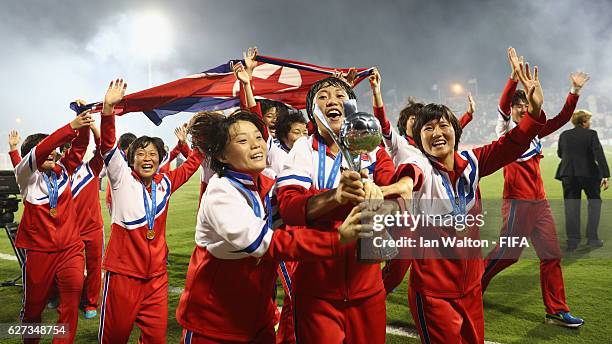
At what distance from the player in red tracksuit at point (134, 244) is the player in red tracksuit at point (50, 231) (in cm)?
46

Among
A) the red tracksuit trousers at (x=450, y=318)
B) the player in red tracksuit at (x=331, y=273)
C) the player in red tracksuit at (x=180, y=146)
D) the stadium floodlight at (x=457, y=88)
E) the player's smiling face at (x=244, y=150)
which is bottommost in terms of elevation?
the red tracksuit trousers at (x=450, y=318)

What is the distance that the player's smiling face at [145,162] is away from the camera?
336cm

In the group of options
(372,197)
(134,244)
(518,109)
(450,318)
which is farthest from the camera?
(518,109)

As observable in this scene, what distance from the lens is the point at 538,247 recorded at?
4.15 m

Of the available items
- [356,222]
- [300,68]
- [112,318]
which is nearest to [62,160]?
[112,318]

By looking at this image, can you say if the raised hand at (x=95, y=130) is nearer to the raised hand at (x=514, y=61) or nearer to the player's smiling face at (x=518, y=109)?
the raised hand at (x=514, y=61)

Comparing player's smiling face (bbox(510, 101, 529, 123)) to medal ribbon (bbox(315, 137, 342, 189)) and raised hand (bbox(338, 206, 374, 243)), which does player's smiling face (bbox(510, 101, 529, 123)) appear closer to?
medal ribbon (bbox(315, 137, 342, 189))

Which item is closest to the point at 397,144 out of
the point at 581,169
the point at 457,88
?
the point at 581,169

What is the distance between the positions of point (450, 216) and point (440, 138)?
1.33 ft

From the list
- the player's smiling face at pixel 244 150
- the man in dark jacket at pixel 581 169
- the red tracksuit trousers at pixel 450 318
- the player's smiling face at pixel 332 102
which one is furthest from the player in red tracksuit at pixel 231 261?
the man in dark jacket at pixel 581 169

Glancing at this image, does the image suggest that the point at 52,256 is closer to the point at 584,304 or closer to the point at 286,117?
the point at 286,117

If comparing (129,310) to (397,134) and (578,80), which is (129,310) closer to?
(397,134)

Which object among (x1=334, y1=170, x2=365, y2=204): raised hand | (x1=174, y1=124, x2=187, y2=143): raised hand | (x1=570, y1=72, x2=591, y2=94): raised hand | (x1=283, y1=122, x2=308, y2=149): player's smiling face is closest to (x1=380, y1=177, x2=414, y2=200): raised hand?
(x1=334, y1=170, x2=365, y2=204): raised hand

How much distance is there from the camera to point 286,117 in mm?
3938
